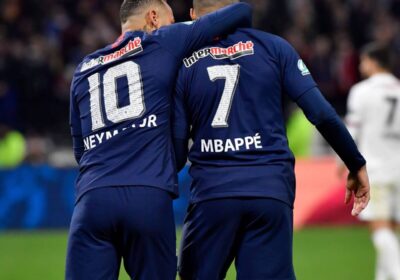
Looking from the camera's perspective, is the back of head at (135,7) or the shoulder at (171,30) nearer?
the shoulder at (171,30)

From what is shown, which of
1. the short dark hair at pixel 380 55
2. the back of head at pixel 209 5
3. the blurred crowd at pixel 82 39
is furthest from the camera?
the blurred crowd at pixel 82 39

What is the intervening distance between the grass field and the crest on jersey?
4738mm

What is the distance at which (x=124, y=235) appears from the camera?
17.3 ft

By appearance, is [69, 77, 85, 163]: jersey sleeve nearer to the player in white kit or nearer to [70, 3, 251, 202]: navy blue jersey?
[70, 3, 251, 202]: navy blue jersey

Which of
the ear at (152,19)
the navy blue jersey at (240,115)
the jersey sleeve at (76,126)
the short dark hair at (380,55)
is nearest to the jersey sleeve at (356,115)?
the short dark hair at (380,55)

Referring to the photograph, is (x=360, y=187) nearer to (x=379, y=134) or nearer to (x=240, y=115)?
(x=240, y=115)

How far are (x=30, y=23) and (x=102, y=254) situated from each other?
1311 centimetres

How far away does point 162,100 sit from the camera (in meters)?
5.48

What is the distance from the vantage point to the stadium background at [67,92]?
14.2 meters

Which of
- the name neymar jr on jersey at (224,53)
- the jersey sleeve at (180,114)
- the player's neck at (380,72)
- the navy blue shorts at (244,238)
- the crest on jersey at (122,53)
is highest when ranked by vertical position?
the player's neck at (380,72)

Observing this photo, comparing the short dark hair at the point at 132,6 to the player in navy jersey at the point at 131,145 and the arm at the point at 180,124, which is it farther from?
the arm at the point at 180,124

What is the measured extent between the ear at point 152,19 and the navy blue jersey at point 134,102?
16 centimetres

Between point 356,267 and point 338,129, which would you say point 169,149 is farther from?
point 356,267

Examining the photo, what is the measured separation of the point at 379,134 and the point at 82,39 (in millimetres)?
8776
